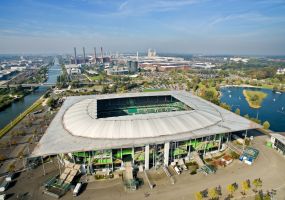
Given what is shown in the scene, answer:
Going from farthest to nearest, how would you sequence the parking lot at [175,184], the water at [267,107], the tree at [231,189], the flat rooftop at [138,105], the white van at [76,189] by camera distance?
1. the water at [267,107]
2. the flat rooftop at [138,105]
3. the parking lot at [175,184]
4. the white van at [76,189]
5. the tree at [231,189]

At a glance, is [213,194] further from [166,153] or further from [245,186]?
[166,153]

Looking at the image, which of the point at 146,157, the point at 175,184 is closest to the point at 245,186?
the point at 175,184

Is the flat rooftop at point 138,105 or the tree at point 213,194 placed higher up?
the flat rooftop at point 138,105

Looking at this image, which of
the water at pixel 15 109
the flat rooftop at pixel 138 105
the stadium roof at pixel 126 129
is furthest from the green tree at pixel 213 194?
the water at pixel 15 109

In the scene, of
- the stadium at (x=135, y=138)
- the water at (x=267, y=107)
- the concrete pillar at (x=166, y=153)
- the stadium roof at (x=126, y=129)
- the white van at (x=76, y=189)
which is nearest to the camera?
the white van at (x=76, y=189)

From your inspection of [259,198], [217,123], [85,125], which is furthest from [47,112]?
[259,198]

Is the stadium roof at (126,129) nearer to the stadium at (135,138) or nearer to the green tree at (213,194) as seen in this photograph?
the stadium at (135,138)
